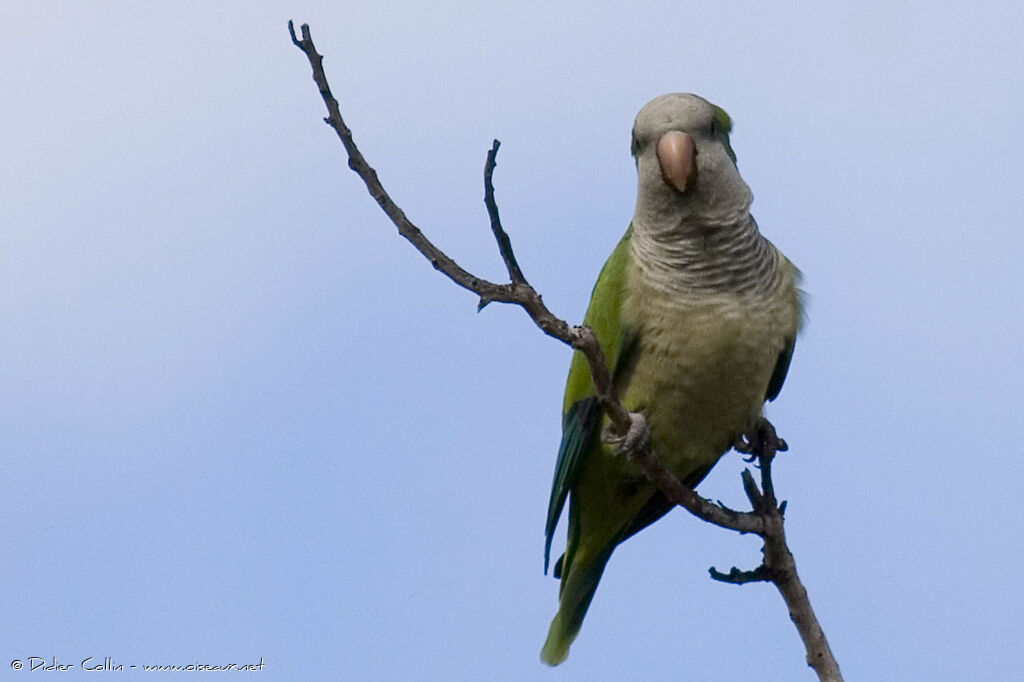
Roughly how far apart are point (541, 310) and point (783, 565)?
1.72 m

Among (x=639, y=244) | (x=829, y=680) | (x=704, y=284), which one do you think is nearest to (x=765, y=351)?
(x=704, y=284)

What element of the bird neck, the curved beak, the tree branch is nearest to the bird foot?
the tree branch

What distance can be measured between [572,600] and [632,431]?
5.98 ft

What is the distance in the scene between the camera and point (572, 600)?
20.1ft

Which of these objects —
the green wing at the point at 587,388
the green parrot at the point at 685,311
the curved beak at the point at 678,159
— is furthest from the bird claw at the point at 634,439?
the curved beak at the point at 678,159

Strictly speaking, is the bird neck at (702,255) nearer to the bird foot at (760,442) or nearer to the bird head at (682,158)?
the bird head at (682,158)

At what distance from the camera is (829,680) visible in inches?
176

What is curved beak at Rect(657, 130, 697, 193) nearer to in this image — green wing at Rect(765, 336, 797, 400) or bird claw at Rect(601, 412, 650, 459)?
green wing at Rect(765, 336, 797, 400)

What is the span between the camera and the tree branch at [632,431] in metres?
3.66

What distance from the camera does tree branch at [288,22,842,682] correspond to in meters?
3.66

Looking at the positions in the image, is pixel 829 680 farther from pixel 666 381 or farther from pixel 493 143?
pixel 493 143

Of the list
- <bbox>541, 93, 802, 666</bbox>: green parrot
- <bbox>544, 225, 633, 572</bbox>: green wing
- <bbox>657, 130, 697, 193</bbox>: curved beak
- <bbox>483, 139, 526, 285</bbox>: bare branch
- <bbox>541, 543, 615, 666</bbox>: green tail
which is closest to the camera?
<bbox>483, 139, 526, 285</bbox>: bare branch

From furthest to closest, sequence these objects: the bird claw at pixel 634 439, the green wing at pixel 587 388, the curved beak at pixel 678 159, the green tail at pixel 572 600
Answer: the green tail at pixel 572 600 → the green wing at pixel 587 388 → the curved beak at pixel 678 159 → the bird claw at pixel 634 439

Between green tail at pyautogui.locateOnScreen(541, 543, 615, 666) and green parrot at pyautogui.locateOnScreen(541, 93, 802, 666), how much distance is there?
0.48 meters
